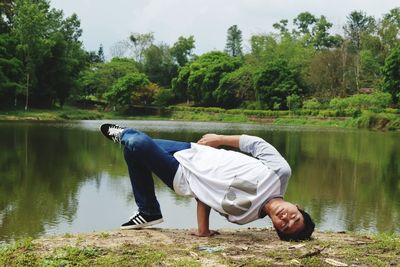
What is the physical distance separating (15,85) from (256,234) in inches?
1626

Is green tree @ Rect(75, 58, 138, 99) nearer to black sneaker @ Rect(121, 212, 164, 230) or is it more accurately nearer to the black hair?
black sneaker @ Rect(121, 212, 164, 230)

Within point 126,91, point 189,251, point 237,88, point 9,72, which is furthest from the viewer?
point 237,88

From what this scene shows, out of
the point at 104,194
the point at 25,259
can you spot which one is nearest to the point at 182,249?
the point at 25,259

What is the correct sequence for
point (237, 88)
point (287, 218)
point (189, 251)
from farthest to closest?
point (237, 88) < point (287, 218) < point (189, 251)

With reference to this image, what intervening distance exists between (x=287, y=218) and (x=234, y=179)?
504 mm

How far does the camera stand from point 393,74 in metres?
46.2

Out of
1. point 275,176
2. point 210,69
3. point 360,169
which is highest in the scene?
point 210,69

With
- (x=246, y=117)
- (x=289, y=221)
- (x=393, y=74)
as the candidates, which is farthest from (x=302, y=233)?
(x=246, y=117)

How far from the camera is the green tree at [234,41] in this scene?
328 feet

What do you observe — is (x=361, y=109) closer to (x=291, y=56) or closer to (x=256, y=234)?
(x=291, y=56)

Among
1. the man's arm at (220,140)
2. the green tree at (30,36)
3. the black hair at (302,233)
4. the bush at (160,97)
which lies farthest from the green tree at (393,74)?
the black hair at (302,233)

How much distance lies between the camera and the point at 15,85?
42.6m

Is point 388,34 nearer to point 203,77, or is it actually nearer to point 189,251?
point 203,77

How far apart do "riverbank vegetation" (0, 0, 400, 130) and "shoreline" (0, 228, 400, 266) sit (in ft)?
127
